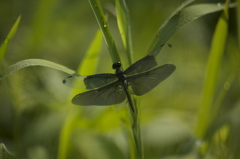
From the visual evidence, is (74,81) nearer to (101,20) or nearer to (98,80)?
(98,80)

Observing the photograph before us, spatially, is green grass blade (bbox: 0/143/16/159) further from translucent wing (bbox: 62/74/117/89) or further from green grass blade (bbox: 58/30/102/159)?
green grass blade (bbox: 58/30/102/159)

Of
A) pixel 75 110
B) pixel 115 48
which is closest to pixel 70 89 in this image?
pixel 75 110

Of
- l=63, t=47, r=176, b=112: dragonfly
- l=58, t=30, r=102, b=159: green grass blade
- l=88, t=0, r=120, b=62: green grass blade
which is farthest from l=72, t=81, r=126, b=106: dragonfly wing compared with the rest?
l=58, t=30, r=102, b=159: green grass blade

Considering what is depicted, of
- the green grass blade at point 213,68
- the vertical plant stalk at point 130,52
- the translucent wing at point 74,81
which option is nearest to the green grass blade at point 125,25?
the vertical plant stalk at point 130,52

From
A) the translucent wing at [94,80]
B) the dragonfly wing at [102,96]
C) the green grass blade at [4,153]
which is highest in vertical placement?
the translucent wing at [94,80]

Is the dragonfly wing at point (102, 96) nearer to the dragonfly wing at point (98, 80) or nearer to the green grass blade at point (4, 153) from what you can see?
the dragonfly wing at point (98, 80)
